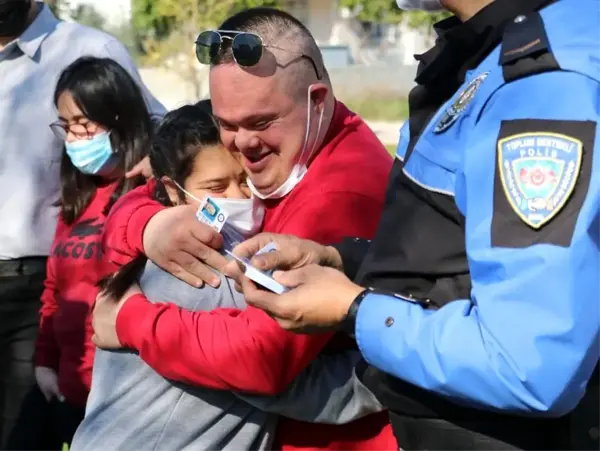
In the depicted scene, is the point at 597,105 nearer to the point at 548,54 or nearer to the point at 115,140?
the point at 548,54

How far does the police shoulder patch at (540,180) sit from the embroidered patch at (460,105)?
A: 17cm

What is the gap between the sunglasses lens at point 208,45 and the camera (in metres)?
2.27

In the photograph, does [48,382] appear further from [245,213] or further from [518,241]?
[518,241]

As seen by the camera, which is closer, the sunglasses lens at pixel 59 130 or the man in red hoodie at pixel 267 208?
the man in red hoodie at pixel 267 208

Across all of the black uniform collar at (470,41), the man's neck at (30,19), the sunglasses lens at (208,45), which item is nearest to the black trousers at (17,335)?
the man's neck at (30,19)

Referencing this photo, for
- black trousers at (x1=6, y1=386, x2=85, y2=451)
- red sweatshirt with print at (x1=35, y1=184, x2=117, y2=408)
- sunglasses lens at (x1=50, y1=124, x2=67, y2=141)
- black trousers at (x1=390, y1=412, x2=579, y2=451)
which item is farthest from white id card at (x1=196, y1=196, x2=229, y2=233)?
black trousers at (x1=6, y1=386, x2=85, y2=451)

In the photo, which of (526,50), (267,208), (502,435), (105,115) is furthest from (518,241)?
(105,115)

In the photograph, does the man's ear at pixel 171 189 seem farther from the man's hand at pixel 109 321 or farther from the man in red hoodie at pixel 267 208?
the man's hand at pixel 109 321

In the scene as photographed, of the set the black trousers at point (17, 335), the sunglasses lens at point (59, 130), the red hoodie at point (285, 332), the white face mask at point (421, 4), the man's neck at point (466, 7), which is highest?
the man's neck at point (466, 7)

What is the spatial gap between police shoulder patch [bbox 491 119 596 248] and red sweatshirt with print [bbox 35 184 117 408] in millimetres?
2043

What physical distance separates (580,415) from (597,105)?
22.8 inches

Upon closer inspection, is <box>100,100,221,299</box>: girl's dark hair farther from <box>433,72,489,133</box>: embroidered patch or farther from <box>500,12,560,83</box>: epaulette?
<box>500,12,560,83</box>: epaulette

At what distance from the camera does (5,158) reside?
372 cm

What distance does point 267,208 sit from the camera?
2.42m
